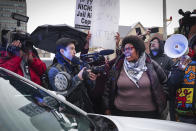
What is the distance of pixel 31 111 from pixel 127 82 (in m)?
1.27

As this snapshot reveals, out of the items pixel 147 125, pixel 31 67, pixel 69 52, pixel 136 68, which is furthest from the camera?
pixel 31 67

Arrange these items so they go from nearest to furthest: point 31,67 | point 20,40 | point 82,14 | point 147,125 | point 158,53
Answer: point 147,125, point 20,40, point 31,67, point 82,14, point 158,53

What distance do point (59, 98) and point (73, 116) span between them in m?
0.24

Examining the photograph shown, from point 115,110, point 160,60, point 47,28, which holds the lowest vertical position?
point 115,110

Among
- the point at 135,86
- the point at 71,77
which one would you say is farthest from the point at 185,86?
the point at 71,77

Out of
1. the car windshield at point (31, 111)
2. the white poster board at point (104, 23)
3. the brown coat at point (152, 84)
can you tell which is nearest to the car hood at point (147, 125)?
the car windshield at point (31, 111)

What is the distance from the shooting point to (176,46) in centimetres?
237

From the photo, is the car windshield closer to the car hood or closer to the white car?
the white car

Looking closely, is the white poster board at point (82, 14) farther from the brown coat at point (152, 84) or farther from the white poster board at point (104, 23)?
the brown coat at point (152, 84)

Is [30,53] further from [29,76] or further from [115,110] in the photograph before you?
[115,110]

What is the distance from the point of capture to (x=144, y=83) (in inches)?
90.4

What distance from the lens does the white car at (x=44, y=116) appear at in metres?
1.23

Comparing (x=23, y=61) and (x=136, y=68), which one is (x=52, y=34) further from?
(x=136, y=68)

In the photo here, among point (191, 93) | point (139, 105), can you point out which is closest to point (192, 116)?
point (191, 93)
